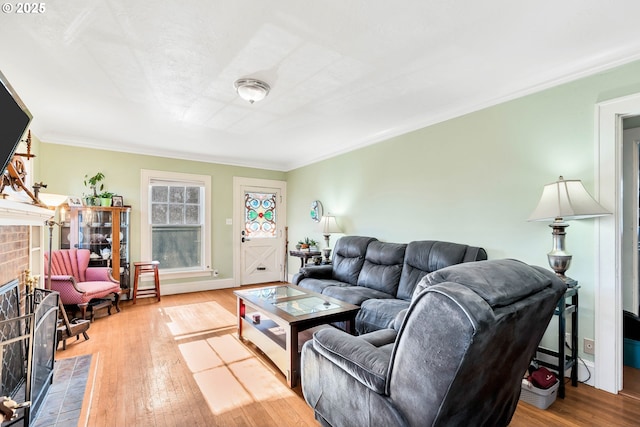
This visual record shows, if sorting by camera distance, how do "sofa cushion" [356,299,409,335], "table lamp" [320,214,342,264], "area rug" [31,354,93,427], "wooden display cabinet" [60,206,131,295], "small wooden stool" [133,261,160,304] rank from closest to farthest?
1. "area rug" [31,354,93,427]
2. "sofa cushion" [356,299,409,335]
3. "wooden display cabinet" [60,206,131,295]
4. "small wooden stool" [133,261,160,304]
5. "table lamp" [320,214,342,264]

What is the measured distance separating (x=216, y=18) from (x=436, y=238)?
289cm

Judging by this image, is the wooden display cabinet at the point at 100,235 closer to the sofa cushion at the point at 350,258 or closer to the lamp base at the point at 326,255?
the lamp base at the point at 326,255

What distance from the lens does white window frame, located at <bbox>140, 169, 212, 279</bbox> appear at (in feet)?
15.8

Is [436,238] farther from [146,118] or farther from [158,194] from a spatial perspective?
[158,194]

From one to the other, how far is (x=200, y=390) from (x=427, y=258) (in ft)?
7.73

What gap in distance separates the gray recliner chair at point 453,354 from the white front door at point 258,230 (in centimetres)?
456

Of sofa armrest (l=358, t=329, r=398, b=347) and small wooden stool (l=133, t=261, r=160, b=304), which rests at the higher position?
sofa armrest (l=358, t=329, r=398, b=347)

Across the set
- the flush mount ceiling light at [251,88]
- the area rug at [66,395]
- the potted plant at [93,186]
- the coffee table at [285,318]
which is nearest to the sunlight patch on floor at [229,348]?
the coffee table at [285,318]

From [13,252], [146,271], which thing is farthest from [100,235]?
[13,252]

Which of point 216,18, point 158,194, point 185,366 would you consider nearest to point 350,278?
point 185,366

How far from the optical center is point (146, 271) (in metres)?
4.76

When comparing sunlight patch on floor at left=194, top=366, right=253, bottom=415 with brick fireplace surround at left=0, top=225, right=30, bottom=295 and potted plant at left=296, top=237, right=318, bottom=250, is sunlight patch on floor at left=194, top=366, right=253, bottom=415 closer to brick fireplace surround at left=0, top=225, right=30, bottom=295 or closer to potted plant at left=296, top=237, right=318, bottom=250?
brick fireplace surround at left=0, top=225, right=30, bottom=295

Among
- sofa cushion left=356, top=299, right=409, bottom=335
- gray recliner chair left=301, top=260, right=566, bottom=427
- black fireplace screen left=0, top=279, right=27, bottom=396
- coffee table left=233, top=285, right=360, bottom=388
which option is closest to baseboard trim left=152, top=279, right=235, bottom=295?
coffee table left=233, top=285, right=360, bottom=388

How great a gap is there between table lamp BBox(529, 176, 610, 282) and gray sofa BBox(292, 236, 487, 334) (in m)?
0.63
